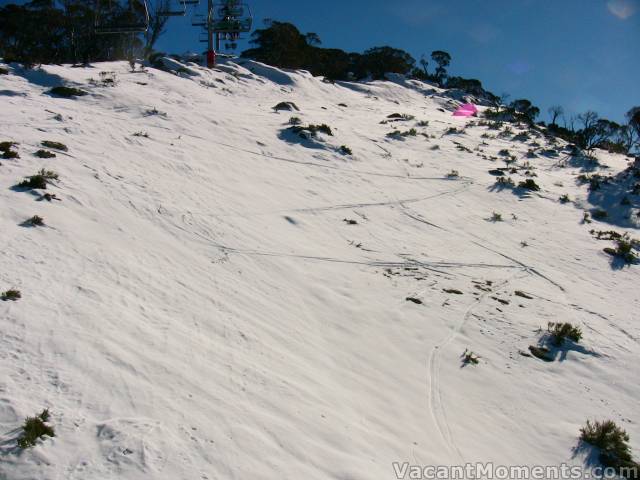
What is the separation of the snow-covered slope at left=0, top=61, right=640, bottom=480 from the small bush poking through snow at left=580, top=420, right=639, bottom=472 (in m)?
0.21

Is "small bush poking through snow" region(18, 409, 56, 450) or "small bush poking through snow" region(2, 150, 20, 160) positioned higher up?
"small bush poking through snow" region(2, 150, 20, 160)

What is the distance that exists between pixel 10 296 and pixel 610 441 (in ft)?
29.1

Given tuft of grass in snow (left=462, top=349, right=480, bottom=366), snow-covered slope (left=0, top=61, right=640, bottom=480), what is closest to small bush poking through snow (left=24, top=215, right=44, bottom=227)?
snow-covered slope (left=0, top=61, right=640, bottom=480)

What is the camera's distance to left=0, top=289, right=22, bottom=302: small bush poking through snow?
5713mm

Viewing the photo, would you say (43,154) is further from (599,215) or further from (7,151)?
(599,215)

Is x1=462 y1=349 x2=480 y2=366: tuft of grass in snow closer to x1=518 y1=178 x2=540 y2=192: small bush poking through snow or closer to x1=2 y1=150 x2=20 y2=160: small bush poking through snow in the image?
x1=2 y1=150 x2=20 y2=160: small bush poking through snow

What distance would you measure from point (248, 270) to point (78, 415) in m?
4.55

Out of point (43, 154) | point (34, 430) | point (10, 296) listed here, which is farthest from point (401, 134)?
point (34, 430)

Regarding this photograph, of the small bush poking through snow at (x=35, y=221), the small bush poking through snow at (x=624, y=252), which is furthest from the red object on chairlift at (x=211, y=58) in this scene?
the small bush poking through snow at (x=624, y=252)

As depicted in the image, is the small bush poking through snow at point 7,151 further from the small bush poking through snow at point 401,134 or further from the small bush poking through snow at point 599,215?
the small bush poking through snow at point 599,215

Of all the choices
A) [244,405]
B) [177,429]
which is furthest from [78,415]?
[244,405]

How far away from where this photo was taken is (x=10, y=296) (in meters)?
5.75

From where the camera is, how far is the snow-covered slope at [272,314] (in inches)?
186

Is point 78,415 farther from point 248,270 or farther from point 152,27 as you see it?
point 152,27
